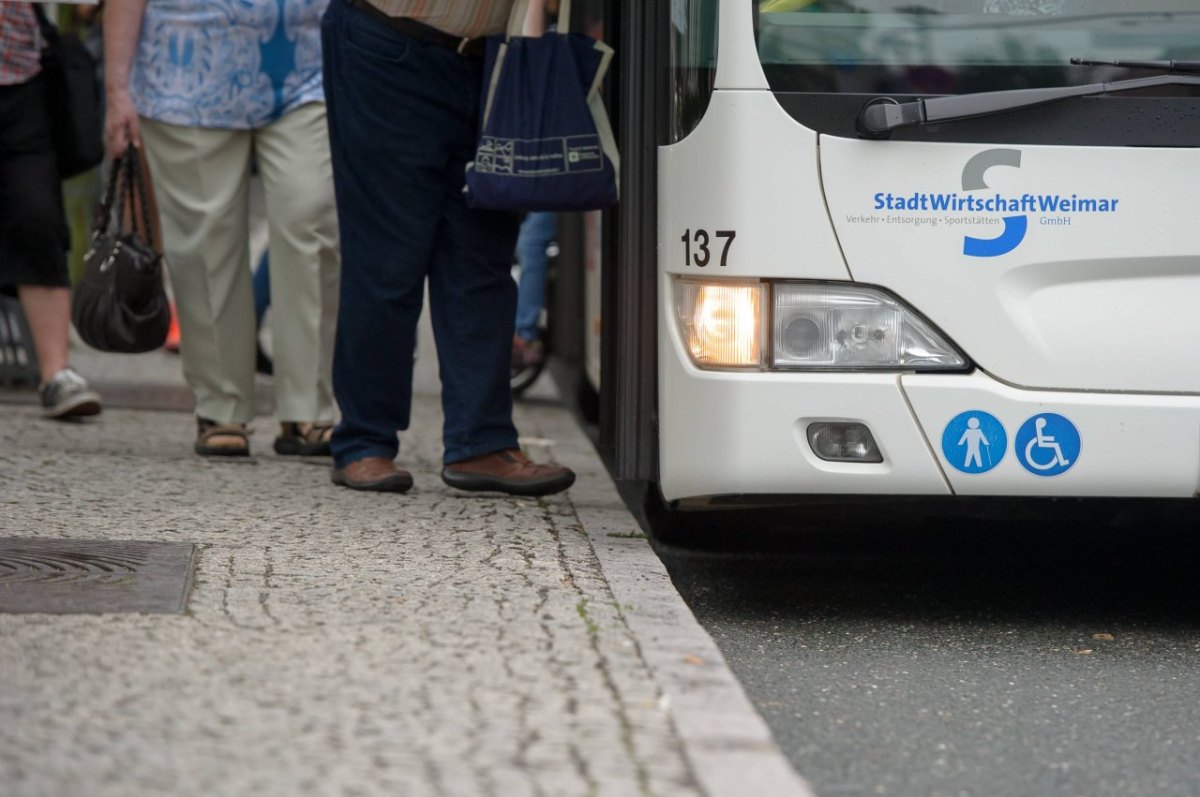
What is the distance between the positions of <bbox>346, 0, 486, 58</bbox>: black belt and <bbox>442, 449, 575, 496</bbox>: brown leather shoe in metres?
1.12

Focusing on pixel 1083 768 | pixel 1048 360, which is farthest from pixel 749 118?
pixel 1083 768

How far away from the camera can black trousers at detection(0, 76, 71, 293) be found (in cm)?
628

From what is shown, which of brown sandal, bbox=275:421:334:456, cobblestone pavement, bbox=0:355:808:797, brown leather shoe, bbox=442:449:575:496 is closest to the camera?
cobblestone pavement, bbox=0:355:808:797

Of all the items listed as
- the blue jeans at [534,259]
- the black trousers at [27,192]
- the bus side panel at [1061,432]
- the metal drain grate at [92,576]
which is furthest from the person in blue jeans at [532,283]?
the bus side panel at [1061,432]

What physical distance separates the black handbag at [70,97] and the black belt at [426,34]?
196 centimetres

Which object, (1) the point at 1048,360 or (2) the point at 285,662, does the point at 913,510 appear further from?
(2) the point at 285,662

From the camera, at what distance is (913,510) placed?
12.8 ft

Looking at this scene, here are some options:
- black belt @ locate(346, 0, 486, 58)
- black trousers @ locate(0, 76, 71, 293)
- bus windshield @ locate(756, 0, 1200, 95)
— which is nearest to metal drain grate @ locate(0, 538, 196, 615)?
black belt @ locate(346, 0, 486, 58)

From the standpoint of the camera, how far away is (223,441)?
18.7 feet

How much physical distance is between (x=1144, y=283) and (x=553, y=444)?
3.25m

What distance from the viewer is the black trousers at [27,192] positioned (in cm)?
628

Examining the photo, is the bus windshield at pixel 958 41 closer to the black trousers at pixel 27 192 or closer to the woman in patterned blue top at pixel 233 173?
the woman in patterned blue top at pixel 233 173

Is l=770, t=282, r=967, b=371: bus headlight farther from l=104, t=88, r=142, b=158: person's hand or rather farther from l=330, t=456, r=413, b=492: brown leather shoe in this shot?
l=104, t=88, r=142, b=158: person's hand

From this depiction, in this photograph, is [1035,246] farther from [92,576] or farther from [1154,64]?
[92,576]
